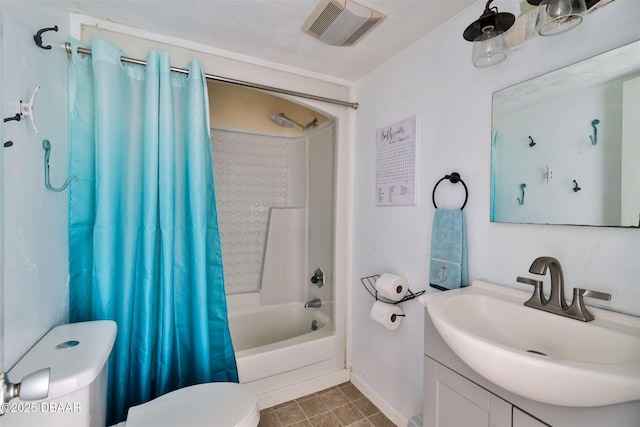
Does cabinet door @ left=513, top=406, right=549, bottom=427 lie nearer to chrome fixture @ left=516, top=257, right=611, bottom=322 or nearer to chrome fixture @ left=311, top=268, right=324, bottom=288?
chrome fixture @ left=516, top=257, right=611, bottom=322

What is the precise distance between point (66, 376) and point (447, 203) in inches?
63.3

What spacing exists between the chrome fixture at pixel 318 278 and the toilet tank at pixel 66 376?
1511mm

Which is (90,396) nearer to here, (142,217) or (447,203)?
(142,217)

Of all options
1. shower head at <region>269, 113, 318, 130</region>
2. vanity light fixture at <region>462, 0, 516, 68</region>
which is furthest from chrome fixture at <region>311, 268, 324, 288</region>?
vanity light fixture at <region>462, 0, 516, 68</region>

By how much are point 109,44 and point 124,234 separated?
945 mm

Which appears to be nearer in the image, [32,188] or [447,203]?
[32,188]

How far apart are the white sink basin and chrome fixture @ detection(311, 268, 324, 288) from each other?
4.42 ft

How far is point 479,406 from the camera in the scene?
36.0 inches

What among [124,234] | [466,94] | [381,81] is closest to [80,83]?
[124,234]

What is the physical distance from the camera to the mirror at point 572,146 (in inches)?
33.7

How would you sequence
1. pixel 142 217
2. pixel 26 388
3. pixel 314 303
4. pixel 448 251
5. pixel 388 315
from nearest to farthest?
pixel 26 388 → pixel 448 251 → pixel 142 217 → pixel 388 315 → pixel 314 303

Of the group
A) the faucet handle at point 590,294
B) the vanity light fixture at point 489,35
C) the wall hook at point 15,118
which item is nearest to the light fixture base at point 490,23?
the vanity light fixture at point 489,35

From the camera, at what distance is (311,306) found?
2.48 meters

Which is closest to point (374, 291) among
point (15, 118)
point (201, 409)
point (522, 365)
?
point (201, 409)
